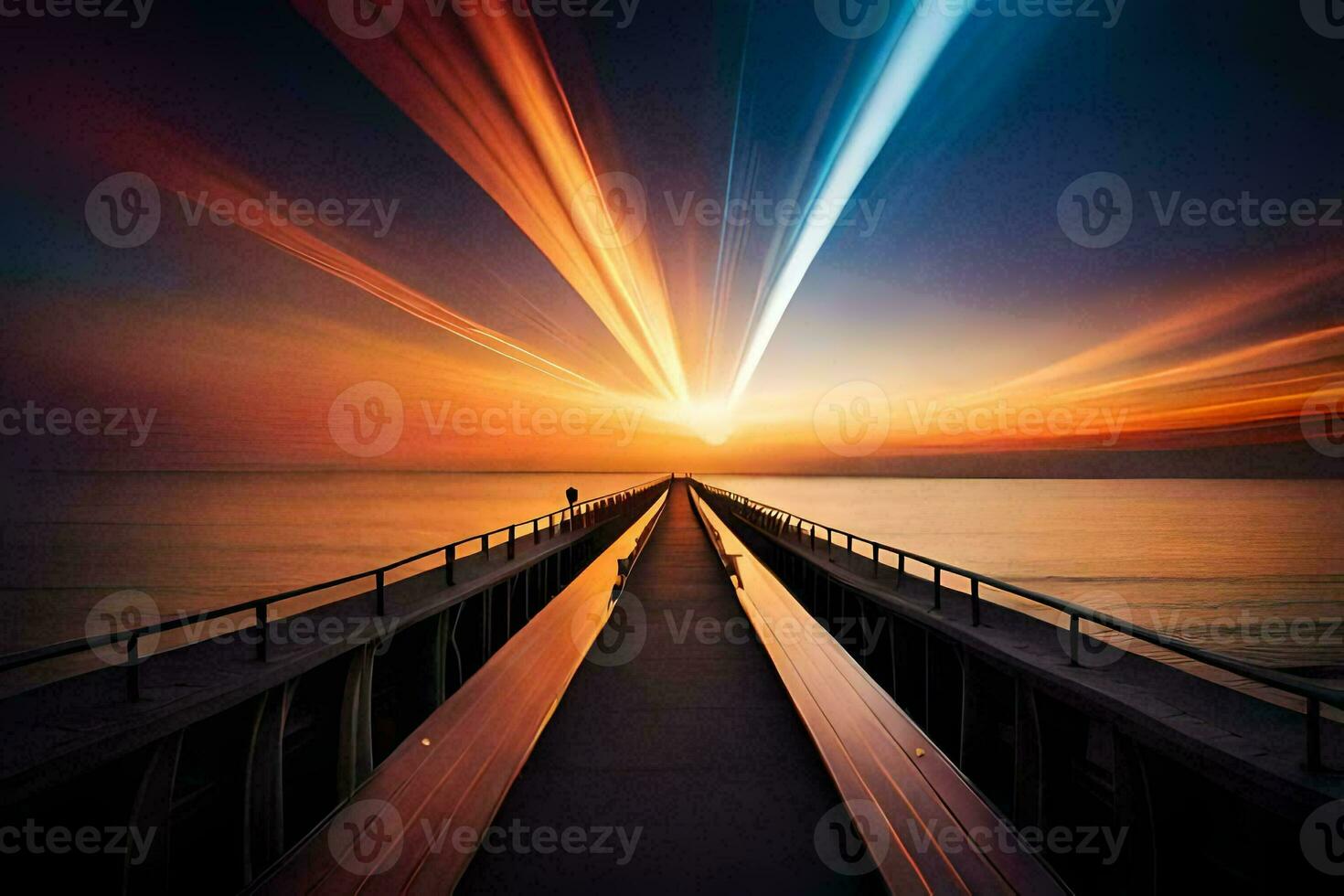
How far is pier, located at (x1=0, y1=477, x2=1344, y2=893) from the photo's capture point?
3898 mm

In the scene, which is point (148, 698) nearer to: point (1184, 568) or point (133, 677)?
point (133, 677)

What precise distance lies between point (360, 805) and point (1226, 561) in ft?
201

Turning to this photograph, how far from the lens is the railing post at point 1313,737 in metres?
3.53

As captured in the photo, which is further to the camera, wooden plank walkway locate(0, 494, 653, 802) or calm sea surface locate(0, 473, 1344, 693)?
calm sea surface locate(0, 473, 1344, 693)

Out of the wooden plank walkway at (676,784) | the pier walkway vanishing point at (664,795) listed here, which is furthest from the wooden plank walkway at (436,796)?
the wooden plank walkway at (676,784)

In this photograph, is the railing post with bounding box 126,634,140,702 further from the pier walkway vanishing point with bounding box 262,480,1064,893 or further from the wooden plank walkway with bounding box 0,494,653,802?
the pier walkway vanishing point with bounding box 262,480,1064,893

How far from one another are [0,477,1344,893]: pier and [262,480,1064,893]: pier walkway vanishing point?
0.9 inches

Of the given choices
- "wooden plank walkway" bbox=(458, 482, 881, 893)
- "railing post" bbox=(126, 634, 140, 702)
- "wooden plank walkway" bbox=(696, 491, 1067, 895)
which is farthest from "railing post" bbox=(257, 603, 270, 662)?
"wooden plank walkway" bbox=(696, 491, 1067, 895)

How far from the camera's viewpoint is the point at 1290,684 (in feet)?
11.8

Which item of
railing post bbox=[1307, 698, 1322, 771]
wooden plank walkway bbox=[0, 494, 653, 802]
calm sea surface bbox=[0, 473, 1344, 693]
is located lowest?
calm sea surface bbox=[0, 473, 1344, 693]

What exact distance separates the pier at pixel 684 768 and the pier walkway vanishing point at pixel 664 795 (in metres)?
0.02

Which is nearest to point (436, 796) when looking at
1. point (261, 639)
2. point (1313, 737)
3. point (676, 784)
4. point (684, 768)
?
point (676, 784)

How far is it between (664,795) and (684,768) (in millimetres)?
482

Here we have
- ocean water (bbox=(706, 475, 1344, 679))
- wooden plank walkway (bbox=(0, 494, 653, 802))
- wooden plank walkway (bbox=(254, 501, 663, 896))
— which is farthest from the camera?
ocean water (bbox=(706, 475, 1344, 679))
